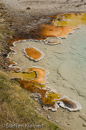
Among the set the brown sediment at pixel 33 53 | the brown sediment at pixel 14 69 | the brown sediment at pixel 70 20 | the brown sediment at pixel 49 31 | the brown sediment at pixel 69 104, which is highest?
the brown sediment at pixel 70 20

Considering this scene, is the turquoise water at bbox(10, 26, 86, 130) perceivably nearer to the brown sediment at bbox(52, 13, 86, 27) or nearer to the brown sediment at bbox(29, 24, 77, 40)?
the brown sediment at bbox(29, 24, 77, 40)

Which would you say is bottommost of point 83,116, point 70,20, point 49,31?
point 83,116

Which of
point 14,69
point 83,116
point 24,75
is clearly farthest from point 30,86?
point 83,116

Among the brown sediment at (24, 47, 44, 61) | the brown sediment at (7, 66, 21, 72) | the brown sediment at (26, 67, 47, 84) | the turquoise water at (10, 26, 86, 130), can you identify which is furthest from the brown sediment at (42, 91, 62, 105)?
the brown sediment at (24, 47, 44, 61)

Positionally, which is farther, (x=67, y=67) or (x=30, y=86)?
(x=67, y=67)

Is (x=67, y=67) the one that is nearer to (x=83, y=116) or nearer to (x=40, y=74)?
(x=40, y=74)

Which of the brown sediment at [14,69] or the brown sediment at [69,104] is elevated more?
the brown sediment at [14,69]

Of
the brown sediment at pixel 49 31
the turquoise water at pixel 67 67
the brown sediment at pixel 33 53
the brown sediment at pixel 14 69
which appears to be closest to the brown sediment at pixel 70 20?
the brown sediment at pixel 49 31

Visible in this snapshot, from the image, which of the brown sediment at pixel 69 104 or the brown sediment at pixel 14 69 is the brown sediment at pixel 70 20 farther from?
the brown sediment at pixel 69 104

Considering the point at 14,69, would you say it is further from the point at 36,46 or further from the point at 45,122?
the point at 45,122
